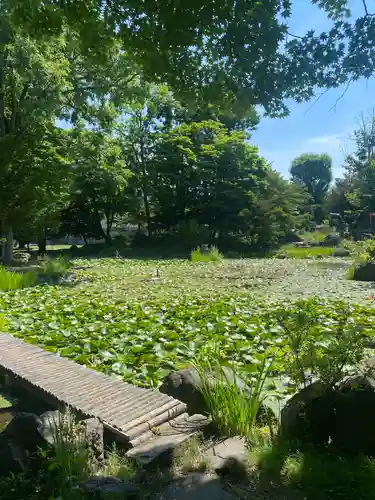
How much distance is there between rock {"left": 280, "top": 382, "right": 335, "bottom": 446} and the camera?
2619 mm

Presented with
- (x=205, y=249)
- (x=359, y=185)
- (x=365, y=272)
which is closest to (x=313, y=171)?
(x=359, y=185)

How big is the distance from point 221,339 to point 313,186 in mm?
52461

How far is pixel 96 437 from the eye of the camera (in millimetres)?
2842

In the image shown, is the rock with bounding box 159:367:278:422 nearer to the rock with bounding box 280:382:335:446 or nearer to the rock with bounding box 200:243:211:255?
the rock with bounding box 280:382:335:446

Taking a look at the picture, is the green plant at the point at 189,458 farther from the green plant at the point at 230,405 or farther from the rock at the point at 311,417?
the rock at the point at 311,417

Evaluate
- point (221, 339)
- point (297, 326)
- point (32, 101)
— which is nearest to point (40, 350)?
point (221, 339)

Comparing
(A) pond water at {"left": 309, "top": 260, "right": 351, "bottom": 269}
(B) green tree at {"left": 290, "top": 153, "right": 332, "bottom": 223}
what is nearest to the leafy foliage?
(A) pond water at {"left": 309, "top": 260, "right": 351, "bottom": 269}

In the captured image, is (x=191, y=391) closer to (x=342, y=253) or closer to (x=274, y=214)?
(x=342, y=253)

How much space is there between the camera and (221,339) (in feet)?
17.4

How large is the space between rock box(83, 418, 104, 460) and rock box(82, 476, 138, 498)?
398mm

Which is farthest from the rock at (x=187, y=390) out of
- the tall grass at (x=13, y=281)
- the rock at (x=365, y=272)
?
the rock at (x=365, y=272)

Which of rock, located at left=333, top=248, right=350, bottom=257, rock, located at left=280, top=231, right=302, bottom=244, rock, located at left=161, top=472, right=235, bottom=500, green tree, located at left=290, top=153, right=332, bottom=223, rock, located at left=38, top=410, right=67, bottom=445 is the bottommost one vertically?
rock, located at left=161, top=472, right=235, bottom=500

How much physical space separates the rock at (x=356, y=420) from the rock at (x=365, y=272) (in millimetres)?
9108

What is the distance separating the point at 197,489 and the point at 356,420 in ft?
3.35
